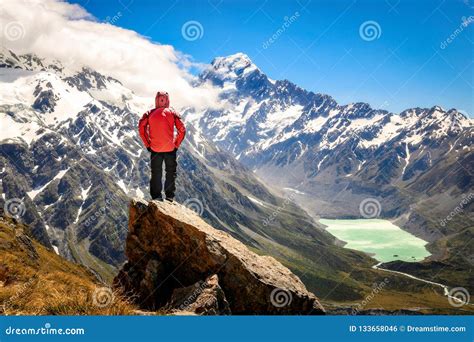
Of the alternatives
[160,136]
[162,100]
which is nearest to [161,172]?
[160,136]

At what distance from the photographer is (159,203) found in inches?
757

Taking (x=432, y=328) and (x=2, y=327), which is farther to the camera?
(x=432, y=328)

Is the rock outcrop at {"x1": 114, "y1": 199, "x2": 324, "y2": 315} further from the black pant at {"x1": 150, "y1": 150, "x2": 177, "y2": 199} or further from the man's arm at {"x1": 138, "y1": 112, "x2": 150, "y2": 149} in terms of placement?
the man's arm at {"x1": 138, "y1": 112, "x2": 150, "y2": 149}

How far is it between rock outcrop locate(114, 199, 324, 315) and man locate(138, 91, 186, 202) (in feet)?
5.63

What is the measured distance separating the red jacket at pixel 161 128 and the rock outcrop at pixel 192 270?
102 inches

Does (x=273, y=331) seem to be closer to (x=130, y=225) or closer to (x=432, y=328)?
(x=432, y=328)

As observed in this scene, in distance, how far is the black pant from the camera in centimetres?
2048

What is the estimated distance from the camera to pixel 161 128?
1972cm

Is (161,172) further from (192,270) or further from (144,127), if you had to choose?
(192,270)

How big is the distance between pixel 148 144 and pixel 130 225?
3551 millimetres

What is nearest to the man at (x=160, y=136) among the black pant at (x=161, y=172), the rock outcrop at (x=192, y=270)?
the black pant at (x=161, y=172)

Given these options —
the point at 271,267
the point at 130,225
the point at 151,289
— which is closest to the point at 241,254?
the point at 271,267

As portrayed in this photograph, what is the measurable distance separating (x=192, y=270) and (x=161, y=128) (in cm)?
608

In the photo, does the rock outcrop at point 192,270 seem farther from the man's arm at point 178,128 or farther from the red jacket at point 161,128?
the man's arm at point 178,128
